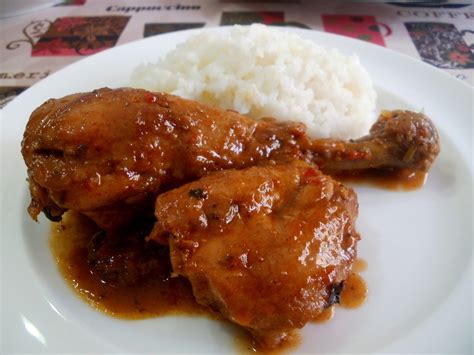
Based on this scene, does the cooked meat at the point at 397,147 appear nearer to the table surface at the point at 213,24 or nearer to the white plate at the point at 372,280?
the white plate at the point at 372,280

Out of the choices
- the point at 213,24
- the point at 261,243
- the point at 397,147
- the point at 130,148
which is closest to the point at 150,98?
the point at 130,148

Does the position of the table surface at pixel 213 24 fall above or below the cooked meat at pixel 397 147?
below

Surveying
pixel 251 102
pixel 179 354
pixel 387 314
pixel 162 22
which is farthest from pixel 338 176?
pixel 162 22

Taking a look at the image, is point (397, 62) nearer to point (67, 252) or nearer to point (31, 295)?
point (67, 252)

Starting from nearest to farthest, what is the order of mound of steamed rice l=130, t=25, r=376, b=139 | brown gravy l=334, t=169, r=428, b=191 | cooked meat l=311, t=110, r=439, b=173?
cooked meat l=311, t=110, r=439, b=173 < brown gravy l=334, t=169, r=428, b=191 < mound of steamed rice l=130, t=25, r=376, b=139

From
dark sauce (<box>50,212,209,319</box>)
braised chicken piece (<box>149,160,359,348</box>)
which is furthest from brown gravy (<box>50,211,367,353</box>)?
braised chicken piece (<box>149,160,359,348</box>)

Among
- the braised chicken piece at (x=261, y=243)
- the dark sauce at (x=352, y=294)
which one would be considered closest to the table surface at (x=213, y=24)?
the dark sauce at (x=352, y=294)

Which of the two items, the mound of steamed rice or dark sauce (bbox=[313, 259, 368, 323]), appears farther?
the mound of steamed rice

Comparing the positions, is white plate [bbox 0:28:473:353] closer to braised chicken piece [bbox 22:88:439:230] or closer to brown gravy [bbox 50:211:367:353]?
brown gravy [bbox 50:211:367:353]
